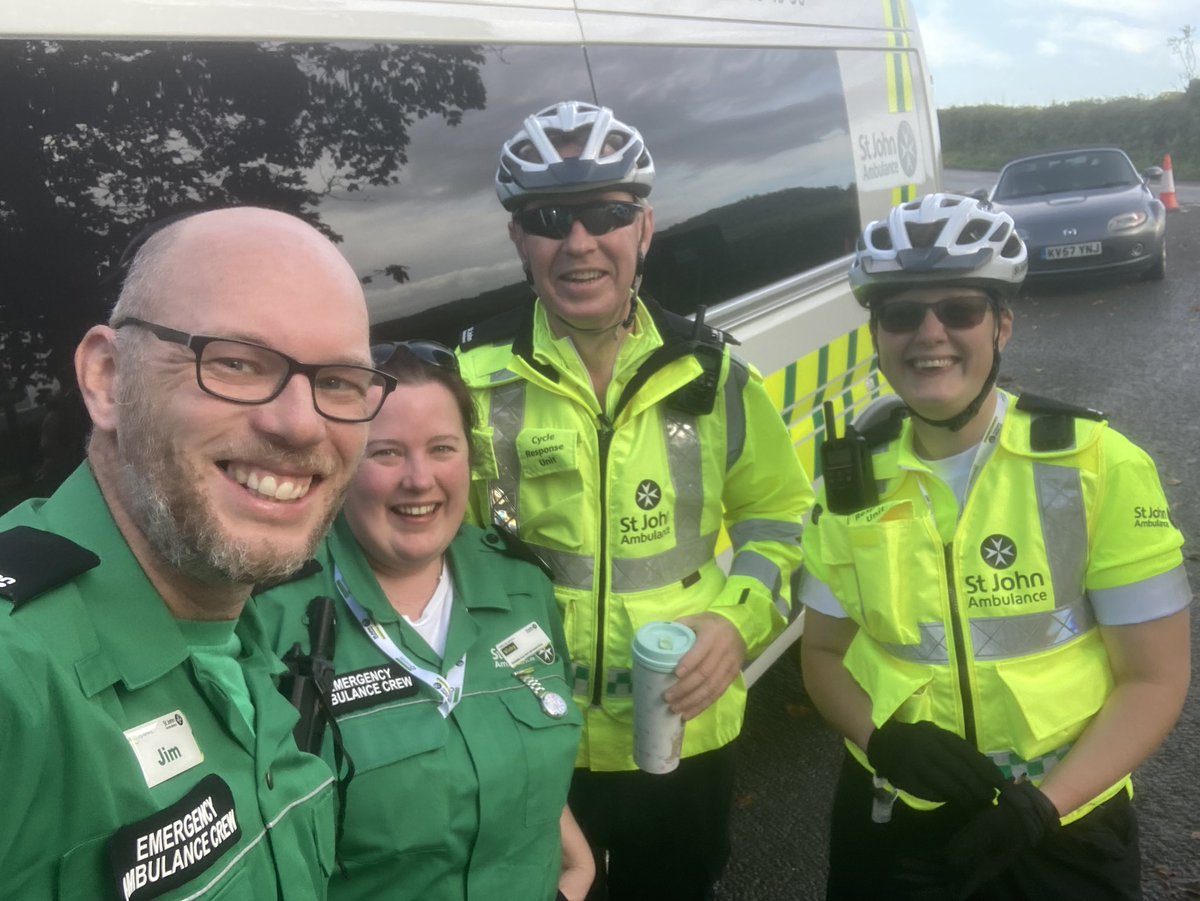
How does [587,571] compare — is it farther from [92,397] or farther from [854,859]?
[92,397]

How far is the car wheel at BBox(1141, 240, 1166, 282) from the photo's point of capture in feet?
37.5

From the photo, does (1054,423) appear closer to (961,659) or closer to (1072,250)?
(961,659)

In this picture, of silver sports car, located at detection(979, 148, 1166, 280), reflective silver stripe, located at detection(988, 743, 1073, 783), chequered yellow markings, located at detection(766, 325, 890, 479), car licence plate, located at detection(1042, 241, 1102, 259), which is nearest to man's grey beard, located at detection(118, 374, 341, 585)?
reflective silver stripe, located at detection(988, 743, 1073, 783)

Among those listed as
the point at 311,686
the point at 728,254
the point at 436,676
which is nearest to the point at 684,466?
the point at 436,676

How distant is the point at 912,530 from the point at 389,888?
1.12 meters

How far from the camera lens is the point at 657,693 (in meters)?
1.91

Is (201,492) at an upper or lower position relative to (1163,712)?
upper

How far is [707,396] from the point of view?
2.10 meters

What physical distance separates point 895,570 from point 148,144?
1530 mm

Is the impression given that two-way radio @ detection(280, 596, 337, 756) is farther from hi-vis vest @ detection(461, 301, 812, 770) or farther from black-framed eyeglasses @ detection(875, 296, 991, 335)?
black-framed eyeglasses @ detection(875, 296, 991, 335)

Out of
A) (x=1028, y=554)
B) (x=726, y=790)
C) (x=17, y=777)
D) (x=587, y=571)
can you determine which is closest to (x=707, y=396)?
(x=587, y=571)

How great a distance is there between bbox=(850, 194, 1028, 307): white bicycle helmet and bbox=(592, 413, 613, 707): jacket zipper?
2.04 ft

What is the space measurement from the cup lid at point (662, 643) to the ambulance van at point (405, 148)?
764 mm

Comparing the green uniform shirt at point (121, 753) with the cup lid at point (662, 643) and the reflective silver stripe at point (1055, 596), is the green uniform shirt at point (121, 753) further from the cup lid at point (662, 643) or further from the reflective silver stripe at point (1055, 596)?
the reflective silver stripe at point (1055, 596)
